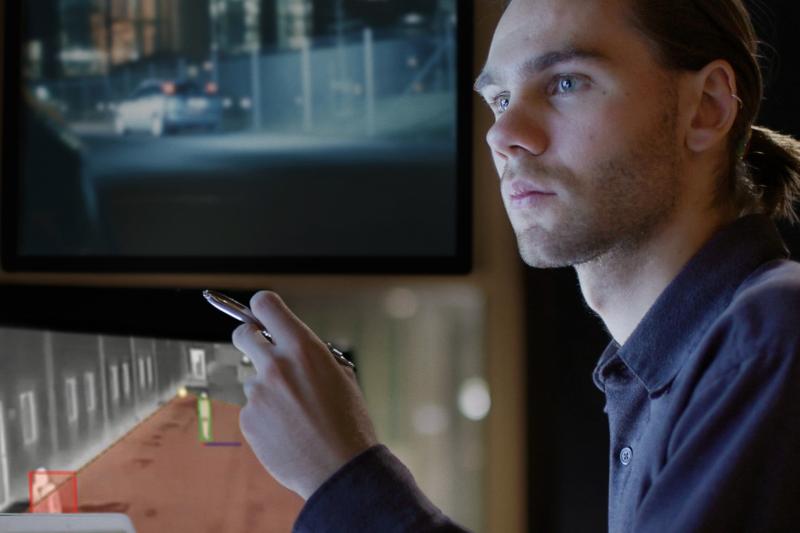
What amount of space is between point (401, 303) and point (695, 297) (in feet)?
2.81

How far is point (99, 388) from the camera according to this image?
1.47 m

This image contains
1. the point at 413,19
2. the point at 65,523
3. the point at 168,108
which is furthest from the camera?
the point at 168,108


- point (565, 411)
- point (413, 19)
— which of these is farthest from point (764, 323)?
point (413, 19)

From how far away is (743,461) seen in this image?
505 mm

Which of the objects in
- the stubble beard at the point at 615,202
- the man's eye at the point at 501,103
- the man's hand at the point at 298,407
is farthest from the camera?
the man's eye at the point at 501,103

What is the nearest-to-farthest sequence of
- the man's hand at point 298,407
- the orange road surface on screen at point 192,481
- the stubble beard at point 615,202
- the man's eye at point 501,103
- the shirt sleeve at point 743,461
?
the shirt sleeve at point 743,461, the man's hand at point 298,407, the stubble beard at point 615,202, the man's eye at point 501,103, the orange road surface on screen at point 192,481

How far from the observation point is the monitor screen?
5.02ft

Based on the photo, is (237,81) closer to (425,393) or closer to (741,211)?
(425,393)

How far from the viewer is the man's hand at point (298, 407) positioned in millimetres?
631

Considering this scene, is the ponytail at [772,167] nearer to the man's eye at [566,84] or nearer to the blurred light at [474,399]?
the man's eye at [566,84]

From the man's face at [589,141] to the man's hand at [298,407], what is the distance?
0.26m

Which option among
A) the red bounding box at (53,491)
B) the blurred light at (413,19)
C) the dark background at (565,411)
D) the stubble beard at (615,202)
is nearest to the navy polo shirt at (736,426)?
the stubble beard at (615,202)

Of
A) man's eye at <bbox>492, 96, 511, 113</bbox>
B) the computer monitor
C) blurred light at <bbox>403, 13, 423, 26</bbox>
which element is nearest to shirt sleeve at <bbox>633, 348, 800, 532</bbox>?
man's eye at <bbox>492, 96, 511, 113</bbox>

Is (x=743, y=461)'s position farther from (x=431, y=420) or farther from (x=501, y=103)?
(x=431, y=420)
